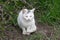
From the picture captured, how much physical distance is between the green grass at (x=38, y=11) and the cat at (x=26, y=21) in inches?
13.4

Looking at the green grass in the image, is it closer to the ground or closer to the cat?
the ground

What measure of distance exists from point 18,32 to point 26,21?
42cm

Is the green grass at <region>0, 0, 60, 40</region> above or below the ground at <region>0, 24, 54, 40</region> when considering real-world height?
above

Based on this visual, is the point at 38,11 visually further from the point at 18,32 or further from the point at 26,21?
the point at 26,21

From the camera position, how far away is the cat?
465cm

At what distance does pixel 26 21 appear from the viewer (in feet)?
15.6

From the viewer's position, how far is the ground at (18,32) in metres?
4.94

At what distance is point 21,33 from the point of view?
16.5 ft

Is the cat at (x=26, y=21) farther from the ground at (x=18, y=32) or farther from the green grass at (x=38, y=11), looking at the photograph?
the green grass at (x=38, y=11)

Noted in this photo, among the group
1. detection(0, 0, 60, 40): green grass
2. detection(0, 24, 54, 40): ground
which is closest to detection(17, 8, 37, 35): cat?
detection(0, 24, 54, 40): ground

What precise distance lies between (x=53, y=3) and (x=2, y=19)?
1249 mm

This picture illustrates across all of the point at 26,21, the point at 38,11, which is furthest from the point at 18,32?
the point at 38,11

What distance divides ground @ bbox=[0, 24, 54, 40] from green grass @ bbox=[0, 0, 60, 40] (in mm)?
98

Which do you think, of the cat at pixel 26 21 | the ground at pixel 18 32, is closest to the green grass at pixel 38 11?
the ground at pixel 18 32
